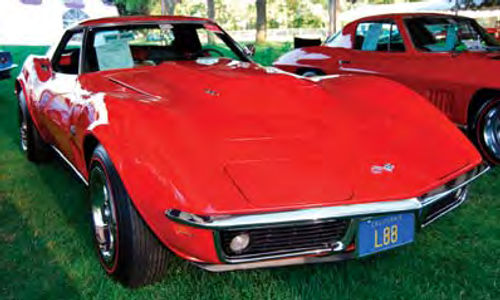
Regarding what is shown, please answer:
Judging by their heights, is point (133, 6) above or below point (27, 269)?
above

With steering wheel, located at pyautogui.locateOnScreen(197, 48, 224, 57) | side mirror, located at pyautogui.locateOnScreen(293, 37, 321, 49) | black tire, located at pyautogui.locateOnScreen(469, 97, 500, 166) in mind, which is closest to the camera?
steering wheel, located at pyautogui.locateOnScreen(197, 48, 224, 57)

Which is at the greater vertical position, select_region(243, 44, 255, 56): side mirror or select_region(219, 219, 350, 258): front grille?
select_region(243, 44, 255, 56): side mirror

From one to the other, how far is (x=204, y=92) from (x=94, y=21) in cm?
140

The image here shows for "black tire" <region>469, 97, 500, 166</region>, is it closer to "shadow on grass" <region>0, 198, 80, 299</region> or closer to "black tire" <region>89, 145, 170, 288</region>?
"black tire" <region>89, 145, 170, 288</region>

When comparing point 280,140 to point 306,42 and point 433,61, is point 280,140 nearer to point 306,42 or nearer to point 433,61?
point 433,61

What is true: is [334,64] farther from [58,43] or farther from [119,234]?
[119,234]

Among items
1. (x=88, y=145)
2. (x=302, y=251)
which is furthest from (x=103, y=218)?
(x=302, y=251)

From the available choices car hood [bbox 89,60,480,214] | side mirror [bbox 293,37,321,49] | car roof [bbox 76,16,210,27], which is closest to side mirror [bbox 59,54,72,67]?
car roof [bbox 76,16,210,27]

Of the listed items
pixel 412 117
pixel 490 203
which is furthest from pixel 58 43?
pixel 490 203

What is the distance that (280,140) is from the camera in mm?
2232

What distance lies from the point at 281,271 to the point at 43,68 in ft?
7.44

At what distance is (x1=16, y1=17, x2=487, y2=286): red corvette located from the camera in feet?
6.22

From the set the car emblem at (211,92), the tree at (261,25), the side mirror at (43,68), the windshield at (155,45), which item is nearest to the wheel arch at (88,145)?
the car emblem at (211,92)

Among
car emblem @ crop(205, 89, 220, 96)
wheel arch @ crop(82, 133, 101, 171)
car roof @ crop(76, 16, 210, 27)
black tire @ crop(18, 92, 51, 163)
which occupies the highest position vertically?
car roof @ crop(76, 16, 210, 27)
